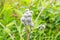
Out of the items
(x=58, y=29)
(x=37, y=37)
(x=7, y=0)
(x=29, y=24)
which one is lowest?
(x=29, y=24)

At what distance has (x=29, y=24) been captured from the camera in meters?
1.50

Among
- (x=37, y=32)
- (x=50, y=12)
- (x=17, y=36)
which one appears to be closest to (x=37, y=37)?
(x=37, y=32)

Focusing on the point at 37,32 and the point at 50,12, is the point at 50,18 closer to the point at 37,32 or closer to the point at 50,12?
the point at 50,12

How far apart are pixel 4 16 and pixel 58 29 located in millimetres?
722

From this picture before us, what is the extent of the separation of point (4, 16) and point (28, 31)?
3.03ft

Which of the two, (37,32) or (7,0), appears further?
(7,0)

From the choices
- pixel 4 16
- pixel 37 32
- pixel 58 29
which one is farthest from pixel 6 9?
pixel 58 29

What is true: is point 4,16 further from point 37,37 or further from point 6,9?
point 37,37

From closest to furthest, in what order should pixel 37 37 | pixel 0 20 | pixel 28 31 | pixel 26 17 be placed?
pixel 26 17 < pixel 28 31 < pixel 37 37 < pixel 0 20

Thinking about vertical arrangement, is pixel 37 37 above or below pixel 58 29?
below

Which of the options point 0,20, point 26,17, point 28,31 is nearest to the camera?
point 26,17

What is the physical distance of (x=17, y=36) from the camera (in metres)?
2.29

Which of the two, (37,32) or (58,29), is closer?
(37,32)

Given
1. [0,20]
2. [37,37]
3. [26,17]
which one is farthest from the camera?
[0,20]
